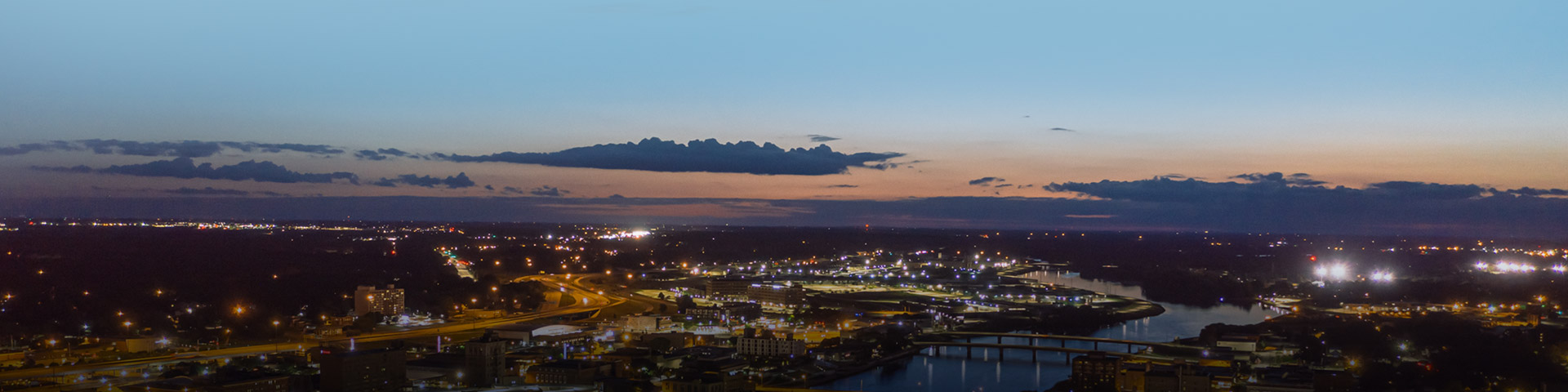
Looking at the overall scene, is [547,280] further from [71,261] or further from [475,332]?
[475,332]

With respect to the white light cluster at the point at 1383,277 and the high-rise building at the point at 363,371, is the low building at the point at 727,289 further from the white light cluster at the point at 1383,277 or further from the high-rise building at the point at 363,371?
the white light cluster at the point at 1383,277

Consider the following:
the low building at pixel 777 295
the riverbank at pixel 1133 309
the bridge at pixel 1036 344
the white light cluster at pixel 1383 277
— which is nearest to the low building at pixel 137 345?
the bridge at pixel 1036 344

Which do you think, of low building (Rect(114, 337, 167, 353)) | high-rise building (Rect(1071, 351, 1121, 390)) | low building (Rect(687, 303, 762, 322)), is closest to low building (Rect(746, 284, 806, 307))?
low building (Rect(687, 303, 762, 322))

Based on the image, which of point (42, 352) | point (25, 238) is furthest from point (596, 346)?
point (25, 238)

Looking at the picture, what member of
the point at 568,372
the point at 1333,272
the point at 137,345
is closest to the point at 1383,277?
the point at 1333,272

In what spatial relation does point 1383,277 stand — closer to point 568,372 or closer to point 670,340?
point 670,340

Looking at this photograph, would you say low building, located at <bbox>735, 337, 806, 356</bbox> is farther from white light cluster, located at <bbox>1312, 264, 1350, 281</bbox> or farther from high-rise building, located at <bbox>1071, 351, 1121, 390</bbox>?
white light cluster, located at <bbox>1312, 264, 1350, 281</bbox>
